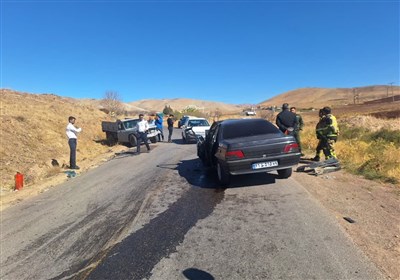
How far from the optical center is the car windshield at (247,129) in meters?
8.66

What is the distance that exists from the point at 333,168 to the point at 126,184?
5907mm

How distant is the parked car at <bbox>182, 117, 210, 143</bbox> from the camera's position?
779 inches

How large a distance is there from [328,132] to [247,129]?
2.74 m

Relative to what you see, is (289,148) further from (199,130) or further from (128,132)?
(128,132)

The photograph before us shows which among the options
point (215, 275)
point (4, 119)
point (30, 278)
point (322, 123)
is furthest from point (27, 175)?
point (215, 275)

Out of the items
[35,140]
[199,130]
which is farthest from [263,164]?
[35,140]

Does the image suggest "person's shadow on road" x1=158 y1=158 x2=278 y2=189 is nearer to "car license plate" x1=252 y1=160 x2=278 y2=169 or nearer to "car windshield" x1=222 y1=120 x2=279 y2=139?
"car license plate" x1=252 y1=160 x2=278 y2=169

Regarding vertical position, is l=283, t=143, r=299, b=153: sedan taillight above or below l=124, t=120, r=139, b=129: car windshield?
below

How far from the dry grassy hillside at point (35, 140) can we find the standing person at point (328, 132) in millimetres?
10822

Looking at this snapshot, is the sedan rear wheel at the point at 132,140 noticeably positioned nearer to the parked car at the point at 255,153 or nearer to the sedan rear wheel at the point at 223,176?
the parked car at the point at 255,153

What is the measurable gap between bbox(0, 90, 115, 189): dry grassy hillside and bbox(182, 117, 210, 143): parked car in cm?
563

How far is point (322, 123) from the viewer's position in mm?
10195

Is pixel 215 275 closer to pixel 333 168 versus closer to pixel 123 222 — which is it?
pixel 123 222

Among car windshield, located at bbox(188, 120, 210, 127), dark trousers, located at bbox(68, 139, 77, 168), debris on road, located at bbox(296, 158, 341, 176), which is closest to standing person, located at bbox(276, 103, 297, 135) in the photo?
debris on road, located at bbox(296, 158, 341, 176)
